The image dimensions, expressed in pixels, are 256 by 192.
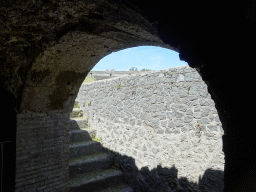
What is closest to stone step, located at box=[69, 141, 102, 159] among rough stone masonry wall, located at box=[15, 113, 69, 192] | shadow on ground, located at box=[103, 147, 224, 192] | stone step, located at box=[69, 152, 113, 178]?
stone step, located at box=[69, 152, 113, 178]

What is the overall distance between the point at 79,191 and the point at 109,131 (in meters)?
1.99

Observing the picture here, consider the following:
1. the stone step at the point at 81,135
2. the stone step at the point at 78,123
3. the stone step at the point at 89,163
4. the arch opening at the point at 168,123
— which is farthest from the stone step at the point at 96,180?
the stone step at the point at 78,123

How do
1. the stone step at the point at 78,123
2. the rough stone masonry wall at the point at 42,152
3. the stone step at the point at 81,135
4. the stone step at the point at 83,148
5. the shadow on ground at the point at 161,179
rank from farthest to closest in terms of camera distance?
the stone step at the point at 78,123 → the stone step at the point at 81,135 → the stone step at the point at 83,148 → the shadow on ground at the point at 161,179 → the rough stone masonry wall at the point at 42,152

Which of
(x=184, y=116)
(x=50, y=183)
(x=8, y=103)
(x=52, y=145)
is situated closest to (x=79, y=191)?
(x=50, y=183)

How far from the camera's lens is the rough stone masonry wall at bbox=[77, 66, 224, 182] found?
3756 millimetres

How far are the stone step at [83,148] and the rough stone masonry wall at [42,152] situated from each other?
1.99m

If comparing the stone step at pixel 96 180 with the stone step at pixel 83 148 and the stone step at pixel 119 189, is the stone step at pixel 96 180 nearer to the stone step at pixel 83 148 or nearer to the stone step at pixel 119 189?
the stone step at pixel 119 189

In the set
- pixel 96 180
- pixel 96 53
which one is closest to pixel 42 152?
pixel 96 53

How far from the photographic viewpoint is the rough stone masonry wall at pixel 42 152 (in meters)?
3.29

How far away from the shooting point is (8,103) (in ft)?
10.9

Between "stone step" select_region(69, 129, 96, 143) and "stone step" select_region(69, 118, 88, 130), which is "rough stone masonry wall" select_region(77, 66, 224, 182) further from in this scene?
"stone step" select_region(69, 118, 88, 130)

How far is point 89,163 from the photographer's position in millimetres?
5617

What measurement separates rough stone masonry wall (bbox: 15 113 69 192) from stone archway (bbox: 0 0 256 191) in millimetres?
17

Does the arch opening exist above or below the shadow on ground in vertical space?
above
